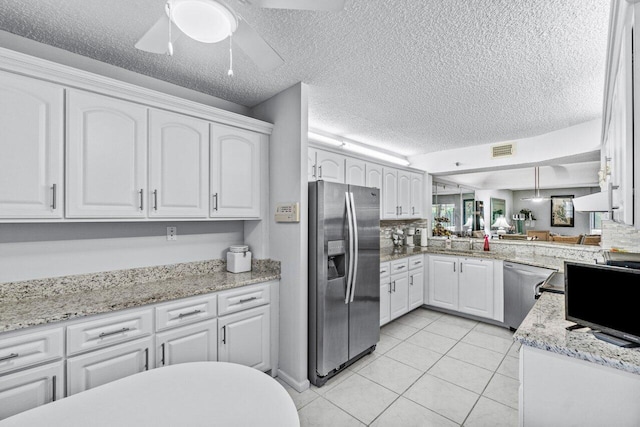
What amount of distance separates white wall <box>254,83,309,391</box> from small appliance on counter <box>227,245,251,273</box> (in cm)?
26

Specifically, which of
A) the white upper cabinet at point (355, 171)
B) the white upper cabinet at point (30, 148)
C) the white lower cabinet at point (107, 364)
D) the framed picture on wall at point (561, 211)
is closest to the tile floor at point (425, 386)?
the white lower cabinet at point (107, 364)

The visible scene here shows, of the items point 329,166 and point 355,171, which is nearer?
point 329,166

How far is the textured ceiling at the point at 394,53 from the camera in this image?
5.18 feet

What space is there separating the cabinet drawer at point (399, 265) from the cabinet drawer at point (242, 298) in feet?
5.95

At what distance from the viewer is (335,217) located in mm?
2506

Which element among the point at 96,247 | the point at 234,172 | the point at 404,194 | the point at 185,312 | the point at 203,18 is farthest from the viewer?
the point at 404,194

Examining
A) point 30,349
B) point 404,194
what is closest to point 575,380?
point 30,349

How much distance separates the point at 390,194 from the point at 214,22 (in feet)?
11.1

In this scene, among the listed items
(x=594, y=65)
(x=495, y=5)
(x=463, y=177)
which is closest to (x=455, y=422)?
(x=495, y=5)

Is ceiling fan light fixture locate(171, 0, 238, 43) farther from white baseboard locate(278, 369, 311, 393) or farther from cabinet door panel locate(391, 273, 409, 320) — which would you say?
cabinet door panel locate(391, 273, 409, 320)

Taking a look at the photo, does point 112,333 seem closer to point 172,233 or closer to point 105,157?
point 172,233

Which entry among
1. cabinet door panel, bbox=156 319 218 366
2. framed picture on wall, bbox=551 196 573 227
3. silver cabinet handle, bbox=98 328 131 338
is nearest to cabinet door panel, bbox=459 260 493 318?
cabinet door panel, bbox=156 319 218 366

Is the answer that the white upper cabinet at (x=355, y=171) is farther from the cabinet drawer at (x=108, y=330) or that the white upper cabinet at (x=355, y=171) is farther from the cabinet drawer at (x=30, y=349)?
the cabinet drawer at (x=30, y=349)

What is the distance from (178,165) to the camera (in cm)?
221
